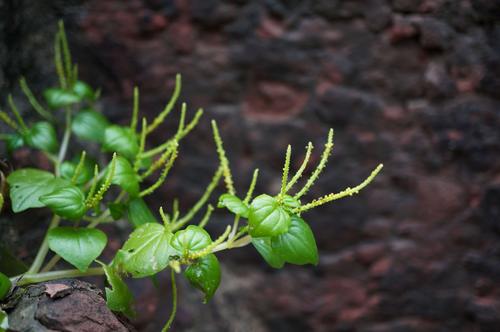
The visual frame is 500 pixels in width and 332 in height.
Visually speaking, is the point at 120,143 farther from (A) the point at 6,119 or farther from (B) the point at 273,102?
(B) the point at 273,102

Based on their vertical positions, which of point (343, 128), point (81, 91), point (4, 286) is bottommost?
point (343, 128)

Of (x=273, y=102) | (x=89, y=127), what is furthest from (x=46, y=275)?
(x=273, y=102)

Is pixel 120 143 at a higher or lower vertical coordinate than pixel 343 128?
higher

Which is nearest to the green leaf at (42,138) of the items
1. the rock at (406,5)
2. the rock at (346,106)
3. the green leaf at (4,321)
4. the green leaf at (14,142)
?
the green leaf at (14,142)

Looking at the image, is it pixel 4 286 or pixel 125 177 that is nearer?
pixel 4 286

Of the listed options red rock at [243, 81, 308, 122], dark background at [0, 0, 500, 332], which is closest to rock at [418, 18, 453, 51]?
dark background at [0, 0, 500, 332]

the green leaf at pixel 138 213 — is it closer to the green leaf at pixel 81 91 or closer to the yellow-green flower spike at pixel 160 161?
the yellow-green flower spike at pixel 160 161
